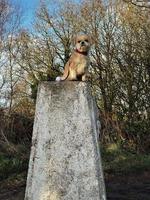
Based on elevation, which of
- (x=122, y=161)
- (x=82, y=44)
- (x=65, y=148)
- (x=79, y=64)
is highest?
(x=82, y=44)

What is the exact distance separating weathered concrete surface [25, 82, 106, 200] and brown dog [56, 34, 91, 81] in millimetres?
183

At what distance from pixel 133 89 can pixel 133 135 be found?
253cm

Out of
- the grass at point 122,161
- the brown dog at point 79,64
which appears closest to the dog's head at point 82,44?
the brown dog at point 79,64

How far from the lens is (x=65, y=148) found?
491 centimetres

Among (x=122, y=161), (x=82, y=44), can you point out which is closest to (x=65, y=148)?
(x=82, y=44)

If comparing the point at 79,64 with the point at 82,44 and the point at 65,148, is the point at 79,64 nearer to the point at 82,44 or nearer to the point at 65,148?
the point at 82,44

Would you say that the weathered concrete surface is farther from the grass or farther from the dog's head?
the grass

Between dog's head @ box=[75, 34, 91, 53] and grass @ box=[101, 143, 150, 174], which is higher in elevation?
dog's head @ box=[75, 34, 91, 53]

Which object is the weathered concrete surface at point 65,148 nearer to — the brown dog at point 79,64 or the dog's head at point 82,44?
the brown dog at point 79,64

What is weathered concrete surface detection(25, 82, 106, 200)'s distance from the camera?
488 cm

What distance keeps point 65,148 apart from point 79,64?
91 cm

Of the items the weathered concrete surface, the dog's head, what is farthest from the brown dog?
the weathered concrete surface

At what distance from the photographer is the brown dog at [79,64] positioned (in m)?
5.14

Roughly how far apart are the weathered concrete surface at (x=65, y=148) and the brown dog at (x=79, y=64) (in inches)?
7.2
